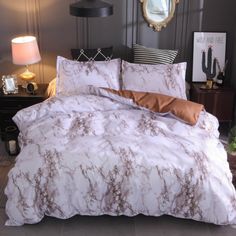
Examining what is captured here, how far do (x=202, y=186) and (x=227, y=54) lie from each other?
2164mm

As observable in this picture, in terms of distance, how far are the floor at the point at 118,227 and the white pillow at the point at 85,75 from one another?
1.33 metres

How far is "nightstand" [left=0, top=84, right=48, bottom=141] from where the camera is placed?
4.08 meters

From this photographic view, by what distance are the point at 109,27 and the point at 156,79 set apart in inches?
37.1

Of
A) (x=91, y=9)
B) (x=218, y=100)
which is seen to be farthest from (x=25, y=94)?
(x=218, y=100)

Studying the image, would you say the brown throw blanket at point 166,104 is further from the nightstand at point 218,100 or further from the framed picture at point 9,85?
the framed picture at point 9,85

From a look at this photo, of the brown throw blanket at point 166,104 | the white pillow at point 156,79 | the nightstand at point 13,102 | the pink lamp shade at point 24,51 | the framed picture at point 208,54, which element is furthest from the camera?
the framed picture at point 208,54

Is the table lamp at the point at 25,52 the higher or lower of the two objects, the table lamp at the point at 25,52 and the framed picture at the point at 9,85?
the higher

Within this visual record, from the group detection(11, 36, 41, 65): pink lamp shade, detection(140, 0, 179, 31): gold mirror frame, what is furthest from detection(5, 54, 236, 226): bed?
detection(140, 0, 179, 31): gold mirror frame

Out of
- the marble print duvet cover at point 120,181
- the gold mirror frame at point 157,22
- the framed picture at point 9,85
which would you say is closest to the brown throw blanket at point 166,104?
the marble print duvet cover at point 120,181

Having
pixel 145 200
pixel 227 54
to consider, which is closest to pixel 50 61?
pixel 227 54

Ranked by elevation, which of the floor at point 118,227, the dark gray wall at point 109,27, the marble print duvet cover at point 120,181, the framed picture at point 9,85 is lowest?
the floor at point 118,227

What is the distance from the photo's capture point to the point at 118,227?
2852 millimetres

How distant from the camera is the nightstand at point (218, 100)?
4.12 meters

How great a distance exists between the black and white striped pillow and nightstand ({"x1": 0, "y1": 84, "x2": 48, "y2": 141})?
1077 millimetres
